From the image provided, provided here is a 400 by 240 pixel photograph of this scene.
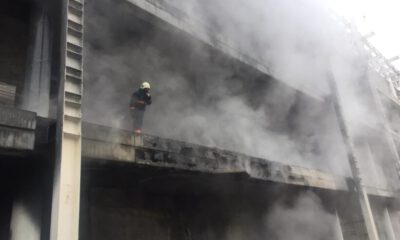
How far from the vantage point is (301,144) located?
8703 mm

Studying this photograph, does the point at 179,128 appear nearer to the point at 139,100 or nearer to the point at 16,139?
the point at 139,100

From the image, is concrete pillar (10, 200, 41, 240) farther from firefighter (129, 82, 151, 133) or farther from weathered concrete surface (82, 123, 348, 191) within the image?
firefighter (129, 82, 151, 133)

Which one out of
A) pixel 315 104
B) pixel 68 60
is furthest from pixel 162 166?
pixel 315 104

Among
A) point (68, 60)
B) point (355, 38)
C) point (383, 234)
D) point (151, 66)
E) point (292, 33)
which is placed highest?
point (355, 38)

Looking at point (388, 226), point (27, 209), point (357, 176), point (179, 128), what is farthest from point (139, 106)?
point (388, 226)

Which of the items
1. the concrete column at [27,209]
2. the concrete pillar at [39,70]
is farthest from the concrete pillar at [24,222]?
the concrete pillar at [39,70]

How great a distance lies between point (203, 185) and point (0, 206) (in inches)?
87.3

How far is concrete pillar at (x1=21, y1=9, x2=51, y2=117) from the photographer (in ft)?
11.4

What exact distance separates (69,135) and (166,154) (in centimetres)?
105

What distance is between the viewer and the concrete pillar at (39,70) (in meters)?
3.49

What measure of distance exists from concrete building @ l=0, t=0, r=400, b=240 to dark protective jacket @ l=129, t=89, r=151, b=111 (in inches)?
23.6

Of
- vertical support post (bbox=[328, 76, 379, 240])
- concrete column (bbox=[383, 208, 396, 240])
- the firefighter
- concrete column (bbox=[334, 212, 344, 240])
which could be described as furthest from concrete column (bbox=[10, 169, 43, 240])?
concrete column (bbox=[383, 208, 396, 240])

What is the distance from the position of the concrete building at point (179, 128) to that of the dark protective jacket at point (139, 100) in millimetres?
598

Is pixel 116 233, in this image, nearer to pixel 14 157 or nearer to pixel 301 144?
pixel 14 157
